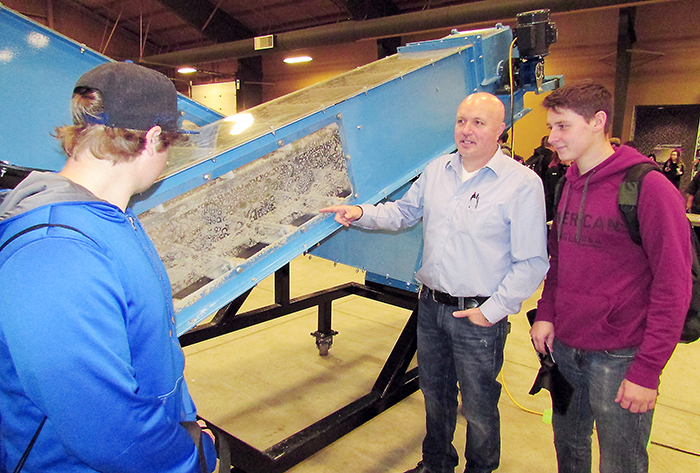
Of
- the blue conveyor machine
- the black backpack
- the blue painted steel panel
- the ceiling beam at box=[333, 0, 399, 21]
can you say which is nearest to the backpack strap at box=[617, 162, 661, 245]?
the black backpack

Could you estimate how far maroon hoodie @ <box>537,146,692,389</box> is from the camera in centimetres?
133

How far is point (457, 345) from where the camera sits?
182 cm

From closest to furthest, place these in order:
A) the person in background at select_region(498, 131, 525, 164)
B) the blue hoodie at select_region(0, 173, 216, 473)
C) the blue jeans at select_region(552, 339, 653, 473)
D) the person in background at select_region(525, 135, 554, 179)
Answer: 1. the blue hoodie at select_region(0, 173, 216, 473)
2. the blue jeans at select_region(552, 339, 653, 473)
3. the person in background at select_region(498, 131, 525, 164)
4. the person in background at select_region(525, 135, 554, 179)

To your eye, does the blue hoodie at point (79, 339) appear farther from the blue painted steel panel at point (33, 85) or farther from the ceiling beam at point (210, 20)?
the ceiling beam at point (210, 20)

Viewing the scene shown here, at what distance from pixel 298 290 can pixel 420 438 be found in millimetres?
2857

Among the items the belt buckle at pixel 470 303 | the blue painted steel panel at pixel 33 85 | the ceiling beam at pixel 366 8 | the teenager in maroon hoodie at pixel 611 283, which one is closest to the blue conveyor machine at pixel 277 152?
the blue painted steel panel at pixel 33 85

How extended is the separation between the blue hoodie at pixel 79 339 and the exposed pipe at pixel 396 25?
7422 mm

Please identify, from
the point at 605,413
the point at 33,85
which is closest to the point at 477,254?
the point at 605,413

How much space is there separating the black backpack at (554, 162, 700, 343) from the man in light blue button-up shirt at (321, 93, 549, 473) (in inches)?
12.3

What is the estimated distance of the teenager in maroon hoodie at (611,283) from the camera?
4.38 ft

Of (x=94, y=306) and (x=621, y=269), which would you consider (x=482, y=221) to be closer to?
(x=621, y=269)

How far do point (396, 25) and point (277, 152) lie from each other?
771 centimetres

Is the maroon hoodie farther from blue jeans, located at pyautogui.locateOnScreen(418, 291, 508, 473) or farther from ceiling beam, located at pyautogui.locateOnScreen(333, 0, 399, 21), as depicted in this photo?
ceiling beam, located at pyautogui.locateOnScreen(333, 0, 399, 21)

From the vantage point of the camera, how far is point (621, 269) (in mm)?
1451
